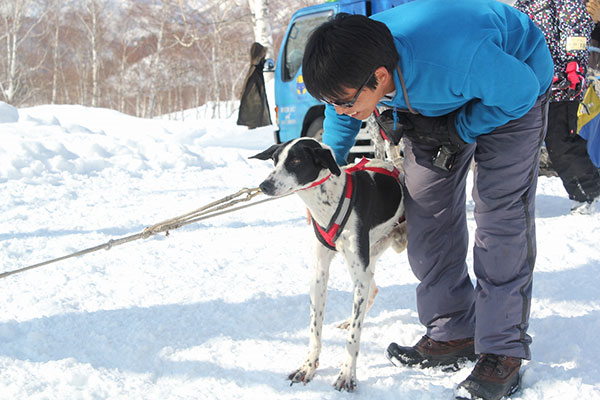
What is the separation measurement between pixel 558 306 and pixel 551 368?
73cm

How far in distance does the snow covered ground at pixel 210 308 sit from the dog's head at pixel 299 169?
0.83m

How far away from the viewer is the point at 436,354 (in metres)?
2.25

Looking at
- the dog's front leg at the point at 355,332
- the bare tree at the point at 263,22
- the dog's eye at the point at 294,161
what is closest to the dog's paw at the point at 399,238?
the dog's front leg at the point at 355,332

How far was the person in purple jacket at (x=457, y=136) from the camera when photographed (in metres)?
1.66

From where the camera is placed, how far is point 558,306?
273cm

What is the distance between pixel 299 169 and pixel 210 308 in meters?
1.13

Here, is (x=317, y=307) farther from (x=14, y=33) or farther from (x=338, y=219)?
(x=14, y=33)

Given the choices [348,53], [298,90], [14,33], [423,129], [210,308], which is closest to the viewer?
[348,53]

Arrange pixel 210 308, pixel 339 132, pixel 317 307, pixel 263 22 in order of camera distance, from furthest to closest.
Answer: pixel 263 22 < pixel 210 308 < pixel 339 132 < pixel 317 307

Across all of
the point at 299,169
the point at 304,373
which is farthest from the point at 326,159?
the point at 304,373

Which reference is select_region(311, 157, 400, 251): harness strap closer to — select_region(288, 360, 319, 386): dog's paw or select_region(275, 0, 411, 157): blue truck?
select_region(288, 360, 319, 386): dog's paw

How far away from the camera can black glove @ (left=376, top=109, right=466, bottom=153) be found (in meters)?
1.93

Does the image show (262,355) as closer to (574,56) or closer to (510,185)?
(510,185)

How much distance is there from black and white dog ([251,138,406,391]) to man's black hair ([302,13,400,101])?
0.49 meters
